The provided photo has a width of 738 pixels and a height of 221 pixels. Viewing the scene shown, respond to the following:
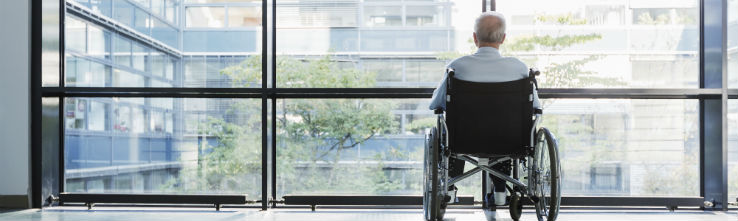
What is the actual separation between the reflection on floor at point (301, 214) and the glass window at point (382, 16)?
986 mm

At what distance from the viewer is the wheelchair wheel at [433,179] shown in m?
2.80

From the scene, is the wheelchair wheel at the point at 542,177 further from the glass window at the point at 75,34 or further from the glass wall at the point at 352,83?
the glass window at the point at 75,34

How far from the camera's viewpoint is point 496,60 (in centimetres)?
299

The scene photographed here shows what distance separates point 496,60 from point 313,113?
3.93ft

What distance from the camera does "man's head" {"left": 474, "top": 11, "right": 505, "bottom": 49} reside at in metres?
3.10

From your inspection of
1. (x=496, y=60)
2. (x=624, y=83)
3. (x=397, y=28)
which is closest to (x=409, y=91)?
(x=397, y=28)

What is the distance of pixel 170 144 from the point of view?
12.7 ft

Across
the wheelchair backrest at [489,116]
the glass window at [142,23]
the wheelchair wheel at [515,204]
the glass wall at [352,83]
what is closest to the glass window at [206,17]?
the glass wall at [352,83]

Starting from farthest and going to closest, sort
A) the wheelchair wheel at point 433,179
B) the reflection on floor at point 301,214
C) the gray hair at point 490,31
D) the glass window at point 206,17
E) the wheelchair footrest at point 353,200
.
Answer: the glass window at point 206,17 < the wheelchair footrest at point 353,200 < the reflection on floor at point 301,214 < the gray hair at point 490,31 < the wheelchair wheel at point 433,179

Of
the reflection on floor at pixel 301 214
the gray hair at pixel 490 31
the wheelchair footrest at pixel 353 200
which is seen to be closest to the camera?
the gray hair at pixel 490 31

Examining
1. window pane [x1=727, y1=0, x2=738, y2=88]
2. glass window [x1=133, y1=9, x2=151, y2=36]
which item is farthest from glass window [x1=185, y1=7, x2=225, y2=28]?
window pane [x1=727, y1=0, x2=738, y2=88]

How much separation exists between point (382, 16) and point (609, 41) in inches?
47.4

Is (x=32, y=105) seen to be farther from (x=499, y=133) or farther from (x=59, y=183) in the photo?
(x=499, y=133)

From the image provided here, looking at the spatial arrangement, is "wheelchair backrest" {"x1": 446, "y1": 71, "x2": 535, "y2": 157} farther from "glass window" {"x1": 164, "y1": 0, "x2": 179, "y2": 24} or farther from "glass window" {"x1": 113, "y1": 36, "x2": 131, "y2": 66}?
"glass window" {"x1": 113, "y1": 36, "x2": 131, "y2": 66}
